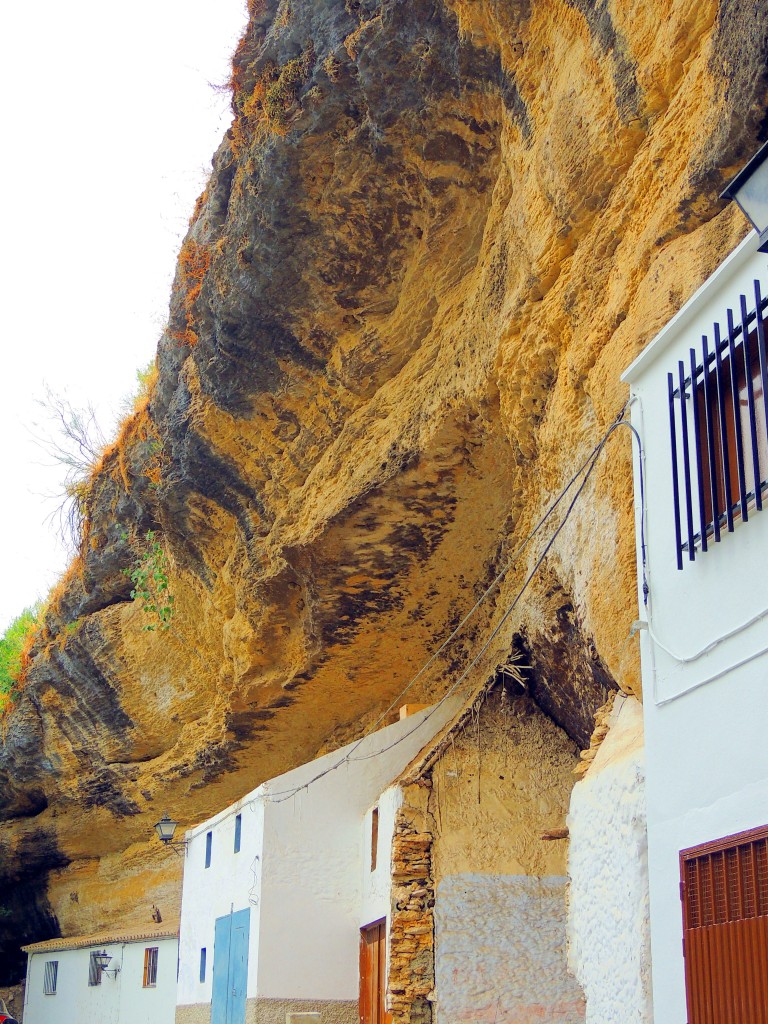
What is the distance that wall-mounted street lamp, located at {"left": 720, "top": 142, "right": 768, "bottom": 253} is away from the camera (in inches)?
216

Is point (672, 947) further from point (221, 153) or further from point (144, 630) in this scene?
point (144, 630)

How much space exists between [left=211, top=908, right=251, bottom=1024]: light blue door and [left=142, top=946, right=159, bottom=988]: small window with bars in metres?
4.59

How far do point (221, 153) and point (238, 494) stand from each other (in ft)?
15.4

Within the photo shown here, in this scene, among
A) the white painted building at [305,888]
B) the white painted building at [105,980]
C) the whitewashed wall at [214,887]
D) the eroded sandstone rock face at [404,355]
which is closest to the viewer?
the eroded sandstone rock face at [404,355]

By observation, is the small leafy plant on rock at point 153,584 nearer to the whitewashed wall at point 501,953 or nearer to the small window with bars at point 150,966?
the small window with bars at point 150,966

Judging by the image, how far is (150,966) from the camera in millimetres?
19969

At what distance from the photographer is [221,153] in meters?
15.3

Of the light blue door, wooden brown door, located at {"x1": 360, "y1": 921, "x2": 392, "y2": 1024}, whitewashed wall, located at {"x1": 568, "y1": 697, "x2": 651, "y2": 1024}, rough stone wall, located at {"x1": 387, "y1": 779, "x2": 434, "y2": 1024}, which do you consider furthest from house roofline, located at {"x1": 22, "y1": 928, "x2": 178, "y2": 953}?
whitewashed wall, located at {"x1": 568, "y1": 697, "x2": 651, "y2": 1024}

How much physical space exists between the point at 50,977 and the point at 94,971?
287cm

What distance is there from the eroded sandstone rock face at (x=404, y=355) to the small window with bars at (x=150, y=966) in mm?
2687

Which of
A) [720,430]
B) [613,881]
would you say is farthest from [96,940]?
[720,430]

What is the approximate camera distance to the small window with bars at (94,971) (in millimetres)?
21781

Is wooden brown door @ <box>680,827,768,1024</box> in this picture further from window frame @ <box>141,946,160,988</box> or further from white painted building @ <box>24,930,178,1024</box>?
window frame @ <box>141,946,160,988</box>

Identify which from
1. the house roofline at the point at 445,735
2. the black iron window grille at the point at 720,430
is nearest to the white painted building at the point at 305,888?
the house roofline at the point at 445,735
